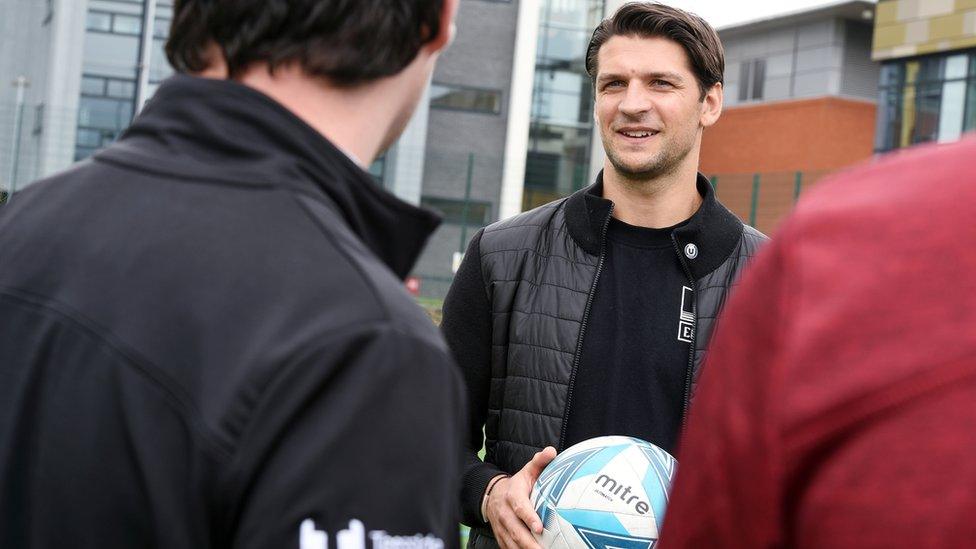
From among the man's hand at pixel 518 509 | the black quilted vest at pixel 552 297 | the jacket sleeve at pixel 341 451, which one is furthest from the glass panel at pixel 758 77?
the jacket sleeve at pixel 341 451

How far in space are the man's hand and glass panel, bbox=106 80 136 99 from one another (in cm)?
2358

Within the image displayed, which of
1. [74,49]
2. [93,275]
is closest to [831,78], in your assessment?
[74,49]

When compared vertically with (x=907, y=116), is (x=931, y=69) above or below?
above

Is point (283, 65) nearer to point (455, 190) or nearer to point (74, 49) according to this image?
point (455, 190)

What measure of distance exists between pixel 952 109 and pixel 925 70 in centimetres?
156

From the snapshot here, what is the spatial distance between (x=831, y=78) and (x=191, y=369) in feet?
125

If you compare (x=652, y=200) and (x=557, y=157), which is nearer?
(x=652, y=200)

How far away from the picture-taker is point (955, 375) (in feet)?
2.64

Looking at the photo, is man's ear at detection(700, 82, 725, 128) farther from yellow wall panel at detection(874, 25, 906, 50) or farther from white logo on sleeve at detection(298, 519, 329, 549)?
yellow wall panel at detection(874, 25, 906, 50)

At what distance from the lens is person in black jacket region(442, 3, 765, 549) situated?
3.03 meters

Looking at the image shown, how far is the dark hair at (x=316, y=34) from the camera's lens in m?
1.35

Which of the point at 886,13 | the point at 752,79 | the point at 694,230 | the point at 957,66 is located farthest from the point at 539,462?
the point at 752,79

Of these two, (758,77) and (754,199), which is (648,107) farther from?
(758,77)

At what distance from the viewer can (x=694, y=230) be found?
10.4ft
